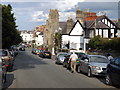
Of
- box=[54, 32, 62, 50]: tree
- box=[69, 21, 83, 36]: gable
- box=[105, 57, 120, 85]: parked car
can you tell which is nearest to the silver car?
box=[105, 57, 120, 85]: parked car

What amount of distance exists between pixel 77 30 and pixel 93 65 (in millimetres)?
39112

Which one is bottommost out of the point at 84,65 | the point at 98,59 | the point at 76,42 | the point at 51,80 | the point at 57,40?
the point at 51,80

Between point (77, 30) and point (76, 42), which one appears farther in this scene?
point (76, 42)

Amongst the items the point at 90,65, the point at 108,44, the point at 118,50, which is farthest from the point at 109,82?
the point at 108,44

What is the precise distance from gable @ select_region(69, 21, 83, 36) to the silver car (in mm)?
35571

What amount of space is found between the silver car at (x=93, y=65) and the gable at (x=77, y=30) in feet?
117

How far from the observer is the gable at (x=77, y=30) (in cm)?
5507

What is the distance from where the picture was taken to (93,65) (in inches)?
676

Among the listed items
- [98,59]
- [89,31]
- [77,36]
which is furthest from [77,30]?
[98,59]

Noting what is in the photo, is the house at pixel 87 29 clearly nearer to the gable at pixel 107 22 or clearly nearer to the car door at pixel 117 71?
the gable at pixel 107 22

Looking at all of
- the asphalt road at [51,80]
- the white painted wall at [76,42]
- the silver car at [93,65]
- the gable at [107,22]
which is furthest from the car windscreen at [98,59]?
the white painted wall at [76,42]

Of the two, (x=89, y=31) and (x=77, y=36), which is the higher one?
(x=89, y=31)

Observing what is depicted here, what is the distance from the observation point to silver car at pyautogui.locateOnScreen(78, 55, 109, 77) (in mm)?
16922

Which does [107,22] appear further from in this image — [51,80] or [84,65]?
[51,80]
